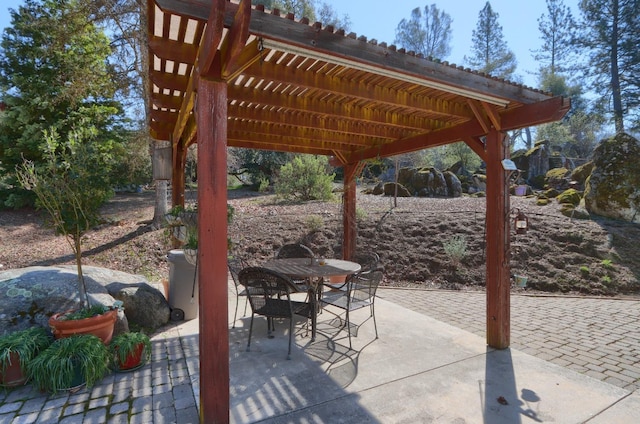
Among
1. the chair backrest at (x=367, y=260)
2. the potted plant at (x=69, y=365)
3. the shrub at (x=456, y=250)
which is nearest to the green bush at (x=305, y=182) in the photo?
the shrub at (x=456, y=250)

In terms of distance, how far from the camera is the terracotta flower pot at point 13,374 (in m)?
2.43

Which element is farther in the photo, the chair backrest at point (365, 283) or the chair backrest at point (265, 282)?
the chair backrest at point (365, 283)

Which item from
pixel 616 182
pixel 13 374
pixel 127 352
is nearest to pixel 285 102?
pixel 127 352

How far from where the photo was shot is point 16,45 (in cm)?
873

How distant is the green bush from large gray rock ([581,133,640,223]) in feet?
22.5

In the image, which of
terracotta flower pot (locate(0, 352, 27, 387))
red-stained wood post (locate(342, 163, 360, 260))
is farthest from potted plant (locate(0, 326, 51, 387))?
red-stained wood post (locate(342, 163, 360, 260))

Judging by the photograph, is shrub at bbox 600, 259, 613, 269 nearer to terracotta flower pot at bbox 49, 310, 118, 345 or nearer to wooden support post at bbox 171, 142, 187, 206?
wooden support post at bbox 171, 142, 187, 206

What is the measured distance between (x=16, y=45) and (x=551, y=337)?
12751mm

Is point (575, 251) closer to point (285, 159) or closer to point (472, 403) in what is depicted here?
point (472, 403)

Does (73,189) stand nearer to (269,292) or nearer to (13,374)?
(13,374)

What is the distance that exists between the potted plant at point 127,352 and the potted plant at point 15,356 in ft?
1.68

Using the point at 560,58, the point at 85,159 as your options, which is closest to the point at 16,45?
the point at 85,159

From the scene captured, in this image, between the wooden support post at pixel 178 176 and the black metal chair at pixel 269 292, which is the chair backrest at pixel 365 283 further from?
the wooden support post at pixel 178 176

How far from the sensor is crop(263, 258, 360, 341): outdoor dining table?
3.35m
